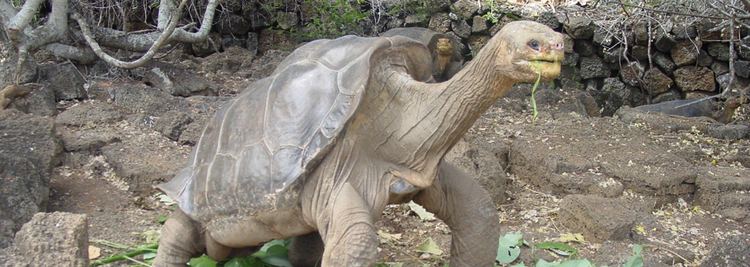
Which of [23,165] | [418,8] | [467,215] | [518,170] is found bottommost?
[518,170]

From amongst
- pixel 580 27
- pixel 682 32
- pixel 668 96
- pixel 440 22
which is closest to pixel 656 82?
pixel 668 96

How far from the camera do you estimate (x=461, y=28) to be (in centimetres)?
750

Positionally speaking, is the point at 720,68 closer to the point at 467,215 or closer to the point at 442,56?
the point at 442,56

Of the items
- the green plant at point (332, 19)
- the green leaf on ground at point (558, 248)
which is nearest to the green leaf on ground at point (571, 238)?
the green leaf on ground at point (558, 248)

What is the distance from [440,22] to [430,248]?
4.54 metres

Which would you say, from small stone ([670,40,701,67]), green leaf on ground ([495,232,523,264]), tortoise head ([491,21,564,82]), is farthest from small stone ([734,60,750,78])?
tortoise head ([491,21,564,82])

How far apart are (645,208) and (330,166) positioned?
2306 mm

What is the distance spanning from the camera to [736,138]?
17.6 feet

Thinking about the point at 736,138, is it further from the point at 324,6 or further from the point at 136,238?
the point at 136,238

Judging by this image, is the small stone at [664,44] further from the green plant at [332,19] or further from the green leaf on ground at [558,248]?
the green leaf on ground at [558,248]

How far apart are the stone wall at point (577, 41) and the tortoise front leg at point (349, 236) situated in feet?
16.8

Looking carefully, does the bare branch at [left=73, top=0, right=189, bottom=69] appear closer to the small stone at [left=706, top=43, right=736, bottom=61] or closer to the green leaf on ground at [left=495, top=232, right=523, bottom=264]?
the green leaf on ground at [left=495, top=232, right=523, bottom=264]

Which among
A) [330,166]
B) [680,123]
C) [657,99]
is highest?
[330,166]

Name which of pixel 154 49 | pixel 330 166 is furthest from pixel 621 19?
pixel 330 166
